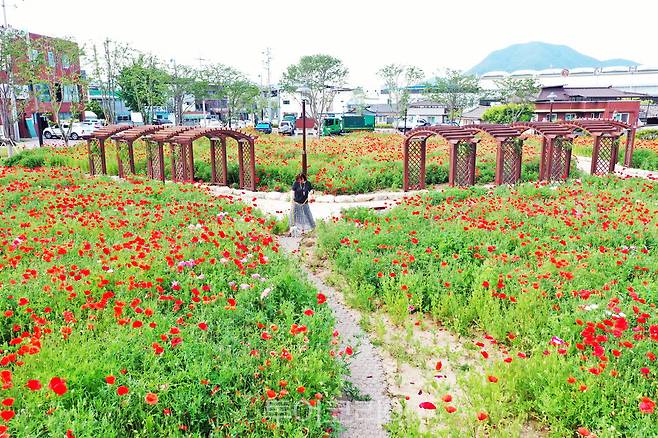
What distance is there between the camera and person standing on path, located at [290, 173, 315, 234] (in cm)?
1028

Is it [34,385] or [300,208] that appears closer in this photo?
[34,385]

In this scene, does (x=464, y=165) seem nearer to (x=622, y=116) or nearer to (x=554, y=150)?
(x=554, y=150)

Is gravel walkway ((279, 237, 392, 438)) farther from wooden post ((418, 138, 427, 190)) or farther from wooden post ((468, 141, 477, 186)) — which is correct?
wooden post ((468, 141, 477, 186))

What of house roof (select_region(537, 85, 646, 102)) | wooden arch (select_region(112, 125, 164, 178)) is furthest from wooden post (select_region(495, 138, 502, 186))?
house roof (select_region(537, 85, 646, 102))

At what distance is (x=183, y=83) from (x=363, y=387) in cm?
4383

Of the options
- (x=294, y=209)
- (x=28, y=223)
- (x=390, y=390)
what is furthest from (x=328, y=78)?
(x=390, y=390)

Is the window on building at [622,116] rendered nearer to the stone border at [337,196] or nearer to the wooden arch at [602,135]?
the wooden arch at [602,135]

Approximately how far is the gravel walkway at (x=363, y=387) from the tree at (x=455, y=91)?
48.7 m

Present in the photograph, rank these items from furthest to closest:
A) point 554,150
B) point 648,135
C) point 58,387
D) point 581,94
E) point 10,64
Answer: point 581,94
point 10,64
point 648,135
point 554,150
point 58,387

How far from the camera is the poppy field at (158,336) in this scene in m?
3.57

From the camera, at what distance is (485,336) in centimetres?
579

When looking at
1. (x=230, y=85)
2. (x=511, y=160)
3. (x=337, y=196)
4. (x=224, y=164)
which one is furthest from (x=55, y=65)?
(x=511, y=160)

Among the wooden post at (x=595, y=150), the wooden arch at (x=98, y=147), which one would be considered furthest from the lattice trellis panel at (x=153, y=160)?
the wooden post at (x=595, y=150)

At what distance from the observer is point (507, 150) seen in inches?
646
